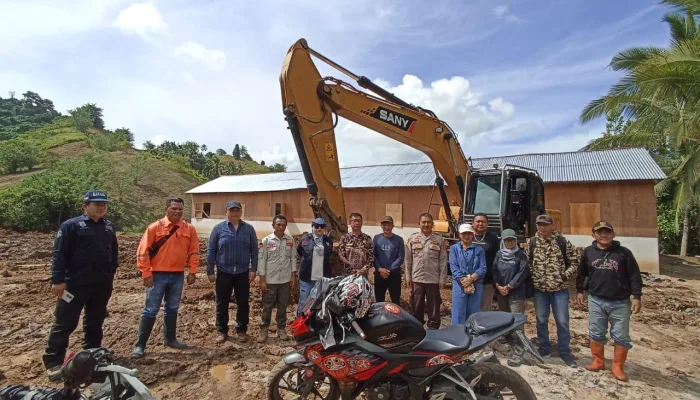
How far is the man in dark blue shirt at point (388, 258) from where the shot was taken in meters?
4.82

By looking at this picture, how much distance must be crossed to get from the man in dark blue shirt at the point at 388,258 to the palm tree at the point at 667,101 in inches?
273

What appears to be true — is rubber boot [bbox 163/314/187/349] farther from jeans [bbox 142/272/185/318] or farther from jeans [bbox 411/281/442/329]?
jeans [bbox 411/281/442/329]

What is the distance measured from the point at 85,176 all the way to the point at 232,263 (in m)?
25.9

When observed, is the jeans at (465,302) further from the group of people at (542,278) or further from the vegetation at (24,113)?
the vegetation at (24,113)

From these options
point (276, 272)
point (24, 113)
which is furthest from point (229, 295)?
point (24, 113)

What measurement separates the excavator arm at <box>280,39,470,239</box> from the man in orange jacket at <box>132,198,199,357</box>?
198cm

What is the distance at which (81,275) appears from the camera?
3648 mm

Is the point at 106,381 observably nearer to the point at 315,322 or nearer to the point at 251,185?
the point at 315,322

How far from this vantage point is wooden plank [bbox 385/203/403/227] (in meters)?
15.8

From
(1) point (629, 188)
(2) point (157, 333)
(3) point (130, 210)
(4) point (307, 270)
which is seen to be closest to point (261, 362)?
(4) point (307, 270)

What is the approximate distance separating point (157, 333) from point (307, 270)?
2136 mm

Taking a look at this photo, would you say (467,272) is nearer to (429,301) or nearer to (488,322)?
(429,301)

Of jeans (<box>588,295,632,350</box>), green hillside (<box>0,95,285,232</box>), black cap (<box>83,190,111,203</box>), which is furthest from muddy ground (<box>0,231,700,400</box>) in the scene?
green hillside (<box>0,95,285,232</box>)

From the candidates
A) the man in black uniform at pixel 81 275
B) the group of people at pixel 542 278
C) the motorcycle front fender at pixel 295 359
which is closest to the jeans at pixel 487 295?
the group of people at pixel 542 278
